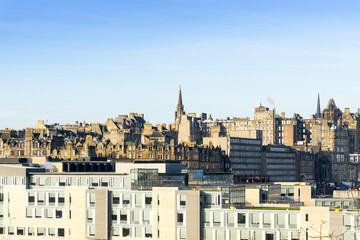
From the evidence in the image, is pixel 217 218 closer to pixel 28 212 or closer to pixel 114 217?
pixel 114 217

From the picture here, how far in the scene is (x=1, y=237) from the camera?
12306cm

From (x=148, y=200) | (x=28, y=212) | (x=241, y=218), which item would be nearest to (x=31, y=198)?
(x=28, y=212)

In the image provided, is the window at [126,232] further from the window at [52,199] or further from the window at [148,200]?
the window at [52,199]

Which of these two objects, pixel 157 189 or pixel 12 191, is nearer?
pixel 157 189

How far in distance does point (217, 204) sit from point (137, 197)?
44.5 feet

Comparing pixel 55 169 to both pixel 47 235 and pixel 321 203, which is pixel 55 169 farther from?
pixel 321 203

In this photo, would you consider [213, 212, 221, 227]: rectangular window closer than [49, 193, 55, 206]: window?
Yes

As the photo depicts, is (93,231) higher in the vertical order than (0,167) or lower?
lower

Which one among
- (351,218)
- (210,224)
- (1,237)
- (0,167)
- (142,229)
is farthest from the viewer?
(0,167)

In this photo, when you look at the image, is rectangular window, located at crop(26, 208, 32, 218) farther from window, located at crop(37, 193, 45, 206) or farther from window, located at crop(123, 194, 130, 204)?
window, located at crop(123, 194, 130, 204)

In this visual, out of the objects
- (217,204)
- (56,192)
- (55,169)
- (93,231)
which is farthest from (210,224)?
(55,169)

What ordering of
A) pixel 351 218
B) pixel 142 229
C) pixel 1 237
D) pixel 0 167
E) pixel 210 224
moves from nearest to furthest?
pixel 351 218 → pixel 210 224 → pixel 142 229 → pixel 1 237 → pixel 0 167

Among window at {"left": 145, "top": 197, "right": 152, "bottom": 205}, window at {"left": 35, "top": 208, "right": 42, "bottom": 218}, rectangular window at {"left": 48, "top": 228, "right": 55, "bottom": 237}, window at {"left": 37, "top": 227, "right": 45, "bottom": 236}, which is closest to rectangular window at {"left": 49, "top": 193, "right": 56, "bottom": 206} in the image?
window at {"left": 35, "top": 208, "right": 42, "bottom": 218}

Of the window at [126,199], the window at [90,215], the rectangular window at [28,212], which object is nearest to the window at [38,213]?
the rectangular window at [28,212]
